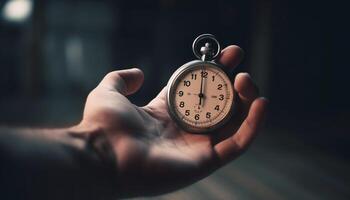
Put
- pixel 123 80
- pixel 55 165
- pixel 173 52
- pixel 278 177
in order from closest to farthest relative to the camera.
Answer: pixel 55 165
pixel 123 80
pixel 278 177
pixel 173 52

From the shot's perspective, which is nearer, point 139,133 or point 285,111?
point 139,133

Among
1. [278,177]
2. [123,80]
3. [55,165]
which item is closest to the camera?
[55,165]

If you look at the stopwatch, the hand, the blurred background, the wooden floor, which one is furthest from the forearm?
the blurred background

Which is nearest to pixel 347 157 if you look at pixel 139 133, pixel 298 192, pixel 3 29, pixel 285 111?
pixel 298 192

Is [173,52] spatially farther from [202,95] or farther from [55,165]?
[55,165]

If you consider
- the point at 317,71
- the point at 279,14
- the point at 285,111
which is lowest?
the point at 285,111

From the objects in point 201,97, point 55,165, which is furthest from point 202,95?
point 55,165

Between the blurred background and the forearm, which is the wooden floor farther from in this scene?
the forearm

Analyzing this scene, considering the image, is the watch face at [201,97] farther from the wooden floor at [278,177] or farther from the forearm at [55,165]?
the wooden floor at [278,177]

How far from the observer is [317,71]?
891 cm

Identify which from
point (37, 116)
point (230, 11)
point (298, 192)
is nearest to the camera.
→ point (298, 192)

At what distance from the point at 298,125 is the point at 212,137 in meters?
5.89

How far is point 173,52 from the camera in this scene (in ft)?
31.6

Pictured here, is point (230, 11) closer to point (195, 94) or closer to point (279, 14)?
point (279, 14)
